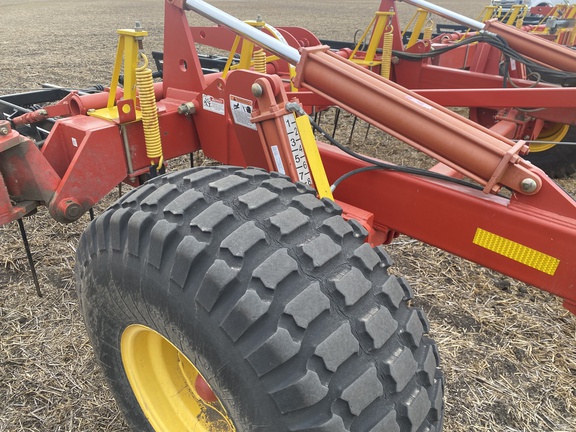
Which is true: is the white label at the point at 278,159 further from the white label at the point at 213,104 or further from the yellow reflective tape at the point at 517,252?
the yellow reflective tape at the point at 517,252

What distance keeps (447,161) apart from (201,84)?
1.23 meters

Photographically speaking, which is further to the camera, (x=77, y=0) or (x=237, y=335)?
(x=77, y=0)

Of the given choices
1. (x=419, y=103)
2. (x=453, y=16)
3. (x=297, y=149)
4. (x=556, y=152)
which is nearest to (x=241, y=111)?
(x=297, y=149)

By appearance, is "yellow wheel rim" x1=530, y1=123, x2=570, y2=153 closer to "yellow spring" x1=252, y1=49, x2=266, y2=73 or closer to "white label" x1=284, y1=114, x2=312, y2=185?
"yellow spring" x1=252, y1=49, x2=266, y2=73

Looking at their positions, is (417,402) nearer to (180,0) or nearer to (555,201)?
(555,201)

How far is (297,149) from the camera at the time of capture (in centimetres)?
167

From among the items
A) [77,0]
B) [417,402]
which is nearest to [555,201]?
[417,402]

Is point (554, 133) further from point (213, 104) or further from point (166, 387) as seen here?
point (166, 387)

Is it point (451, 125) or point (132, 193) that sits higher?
point (451, 125)

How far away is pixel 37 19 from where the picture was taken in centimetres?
2000

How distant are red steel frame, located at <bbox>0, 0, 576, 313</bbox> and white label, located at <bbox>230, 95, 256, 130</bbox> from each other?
0.8 inches

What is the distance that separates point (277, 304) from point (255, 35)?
116 cm

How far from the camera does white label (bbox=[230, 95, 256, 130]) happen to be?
188 cm

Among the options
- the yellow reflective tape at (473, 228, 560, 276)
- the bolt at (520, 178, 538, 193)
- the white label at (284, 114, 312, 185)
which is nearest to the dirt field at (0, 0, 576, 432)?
the yellow reflective tape at (473, 228, 560, 276)
